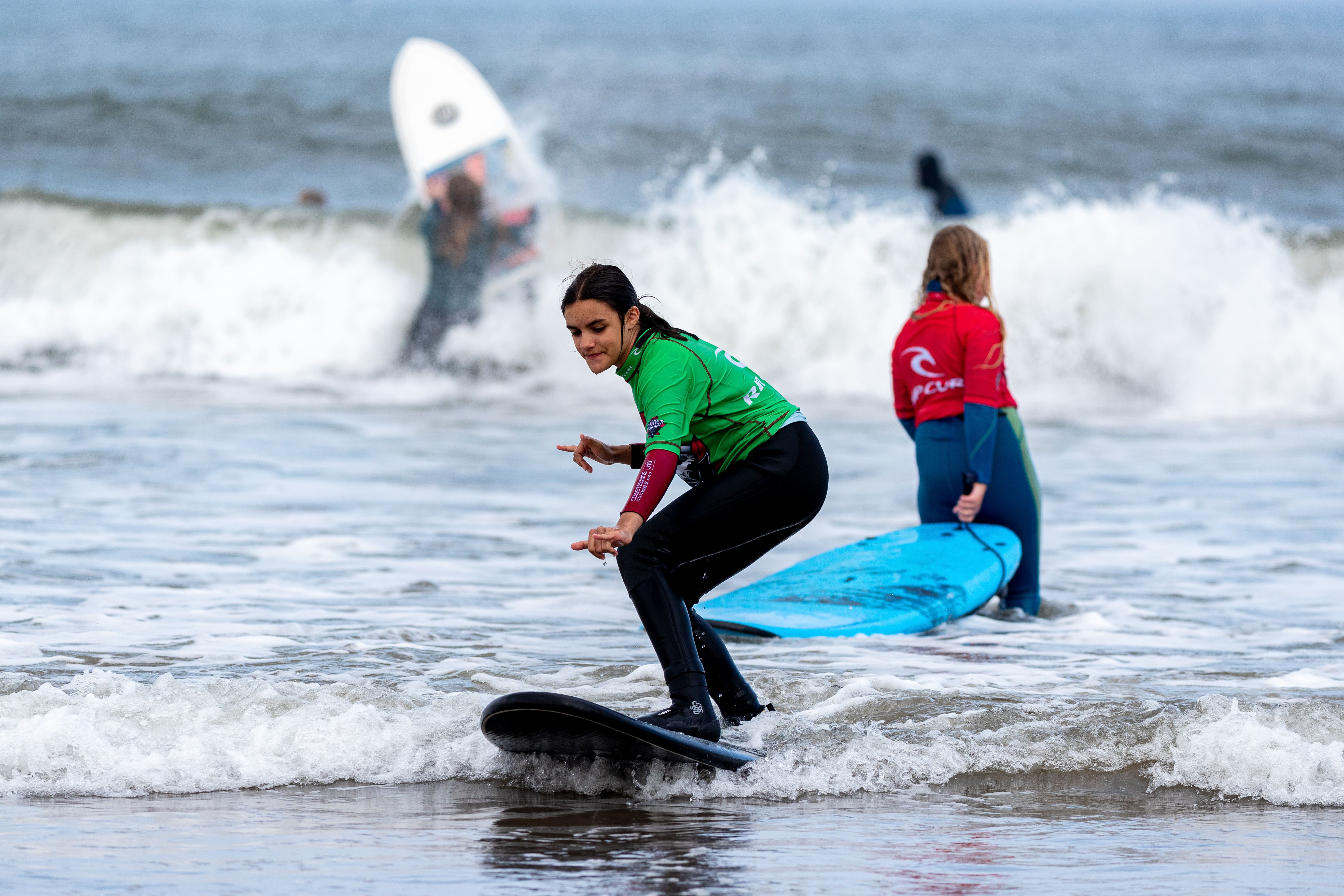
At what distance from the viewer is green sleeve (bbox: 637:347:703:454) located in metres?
3.79

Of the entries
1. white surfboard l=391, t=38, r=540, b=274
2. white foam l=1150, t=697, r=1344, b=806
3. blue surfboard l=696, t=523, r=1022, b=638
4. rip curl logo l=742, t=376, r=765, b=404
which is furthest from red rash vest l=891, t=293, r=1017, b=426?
white surfboard l=391, t=38, r=540, b=274

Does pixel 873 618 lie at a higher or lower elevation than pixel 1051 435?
lower

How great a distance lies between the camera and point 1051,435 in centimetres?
1157

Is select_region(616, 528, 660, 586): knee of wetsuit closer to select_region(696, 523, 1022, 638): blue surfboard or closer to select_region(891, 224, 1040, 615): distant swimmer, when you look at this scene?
select_region(696, 523, 1022, 638): blue surfboard

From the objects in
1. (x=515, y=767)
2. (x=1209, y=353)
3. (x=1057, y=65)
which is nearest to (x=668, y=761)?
(x=515, y=767)

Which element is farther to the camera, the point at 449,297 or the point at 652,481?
the point at 449,297

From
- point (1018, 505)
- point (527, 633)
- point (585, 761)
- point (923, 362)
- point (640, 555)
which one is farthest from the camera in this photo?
point (1018, 505)

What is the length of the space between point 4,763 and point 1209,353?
12.0 metres

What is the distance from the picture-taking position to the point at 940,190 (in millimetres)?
16969

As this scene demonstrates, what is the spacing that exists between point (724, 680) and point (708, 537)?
503mm

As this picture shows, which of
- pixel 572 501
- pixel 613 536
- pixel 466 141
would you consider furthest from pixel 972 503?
pixel 466 141

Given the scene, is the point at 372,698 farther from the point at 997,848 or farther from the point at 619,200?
the point at 619,200

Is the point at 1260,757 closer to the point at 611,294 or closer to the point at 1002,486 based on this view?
the point at 1002,486

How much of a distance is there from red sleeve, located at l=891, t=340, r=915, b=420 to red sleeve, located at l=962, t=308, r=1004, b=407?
314 mm
